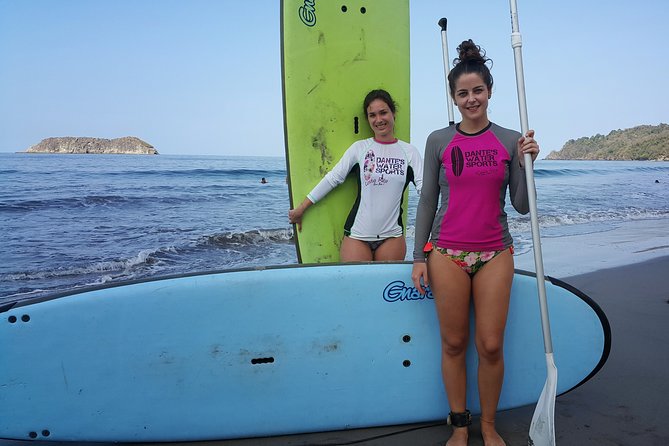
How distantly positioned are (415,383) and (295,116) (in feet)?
6.47

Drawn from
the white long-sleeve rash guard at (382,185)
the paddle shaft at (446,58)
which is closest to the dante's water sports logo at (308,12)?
the paddle shaft at (446,58)

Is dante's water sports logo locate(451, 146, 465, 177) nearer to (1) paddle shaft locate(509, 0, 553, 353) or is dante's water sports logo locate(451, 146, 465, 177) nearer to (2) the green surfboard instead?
(1) paddle shaft locate(509, 0, 553, 353)

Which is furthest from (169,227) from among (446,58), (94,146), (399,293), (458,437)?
(94,146)

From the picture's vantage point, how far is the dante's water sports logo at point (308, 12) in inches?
132

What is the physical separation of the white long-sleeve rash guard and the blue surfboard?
1.48ft

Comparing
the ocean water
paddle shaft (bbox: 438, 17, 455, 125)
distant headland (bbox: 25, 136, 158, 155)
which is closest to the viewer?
paddle shaft (bbox: 438, 17, 455, 125)

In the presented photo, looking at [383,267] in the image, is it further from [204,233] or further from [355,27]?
[204,233]

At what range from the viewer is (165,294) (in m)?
2.13

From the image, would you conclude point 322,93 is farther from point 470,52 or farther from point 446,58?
point 470,52

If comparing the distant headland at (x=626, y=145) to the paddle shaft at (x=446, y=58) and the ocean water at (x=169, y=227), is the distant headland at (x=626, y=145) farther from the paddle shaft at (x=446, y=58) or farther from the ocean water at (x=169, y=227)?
the paddle shaft at (x=446, y=58)

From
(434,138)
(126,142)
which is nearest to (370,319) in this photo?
(434,138)

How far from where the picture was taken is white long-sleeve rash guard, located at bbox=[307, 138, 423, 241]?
2697mm

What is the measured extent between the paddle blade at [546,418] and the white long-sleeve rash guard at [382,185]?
110 centimetres

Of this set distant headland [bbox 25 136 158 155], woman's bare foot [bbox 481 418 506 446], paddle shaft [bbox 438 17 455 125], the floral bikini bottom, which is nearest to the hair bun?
the floral bikini bottom
